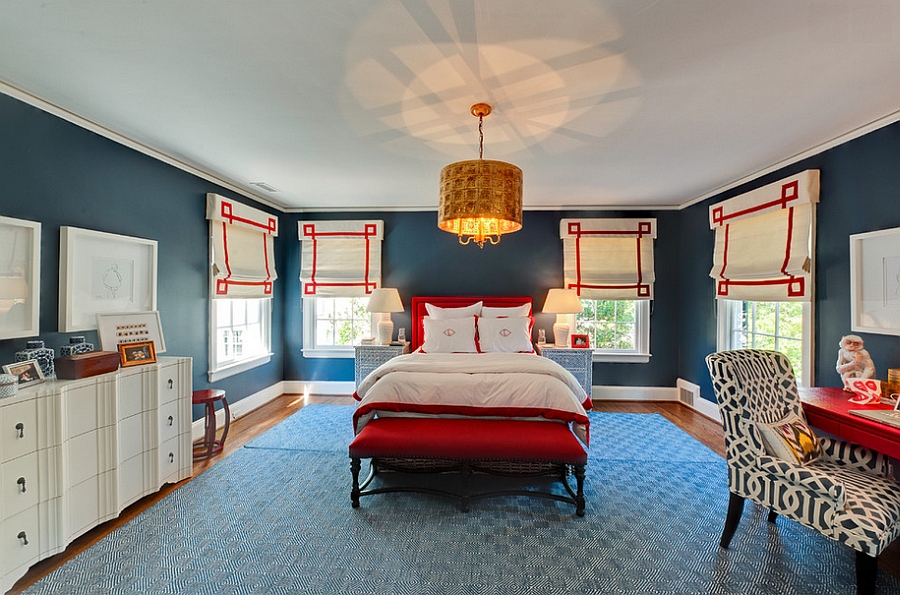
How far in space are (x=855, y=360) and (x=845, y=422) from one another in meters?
0.64

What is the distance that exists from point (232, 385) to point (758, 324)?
5434 millimetres

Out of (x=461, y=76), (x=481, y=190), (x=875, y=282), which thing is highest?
(x=461, y=76)

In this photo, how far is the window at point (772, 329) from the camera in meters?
3.16

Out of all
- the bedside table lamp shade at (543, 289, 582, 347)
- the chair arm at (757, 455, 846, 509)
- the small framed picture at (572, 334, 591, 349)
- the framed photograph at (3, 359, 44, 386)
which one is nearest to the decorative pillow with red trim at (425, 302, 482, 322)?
the bedside table lamp shade at (543, 289, 582, 347)

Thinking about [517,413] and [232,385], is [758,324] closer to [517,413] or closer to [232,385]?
[517,413]

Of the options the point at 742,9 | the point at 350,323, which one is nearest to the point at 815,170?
the point at 742,9

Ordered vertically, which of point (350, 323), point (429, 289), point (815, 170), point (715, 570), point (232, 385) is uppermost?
point (815, 170)

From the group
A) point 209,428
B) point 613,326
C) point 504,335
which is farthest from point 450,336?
point 209,428

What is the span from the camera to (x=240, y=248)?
170 inches

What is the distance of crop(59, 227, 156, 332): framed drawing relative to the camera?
251cm

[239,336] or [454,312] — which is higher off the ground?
[454,312]

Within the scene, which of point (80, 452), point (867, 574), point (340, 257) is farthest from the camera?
point (340, 257)

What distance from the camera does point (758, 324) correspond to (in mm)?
3855

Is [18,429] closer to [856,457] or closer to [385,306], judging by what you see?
[385,306]
